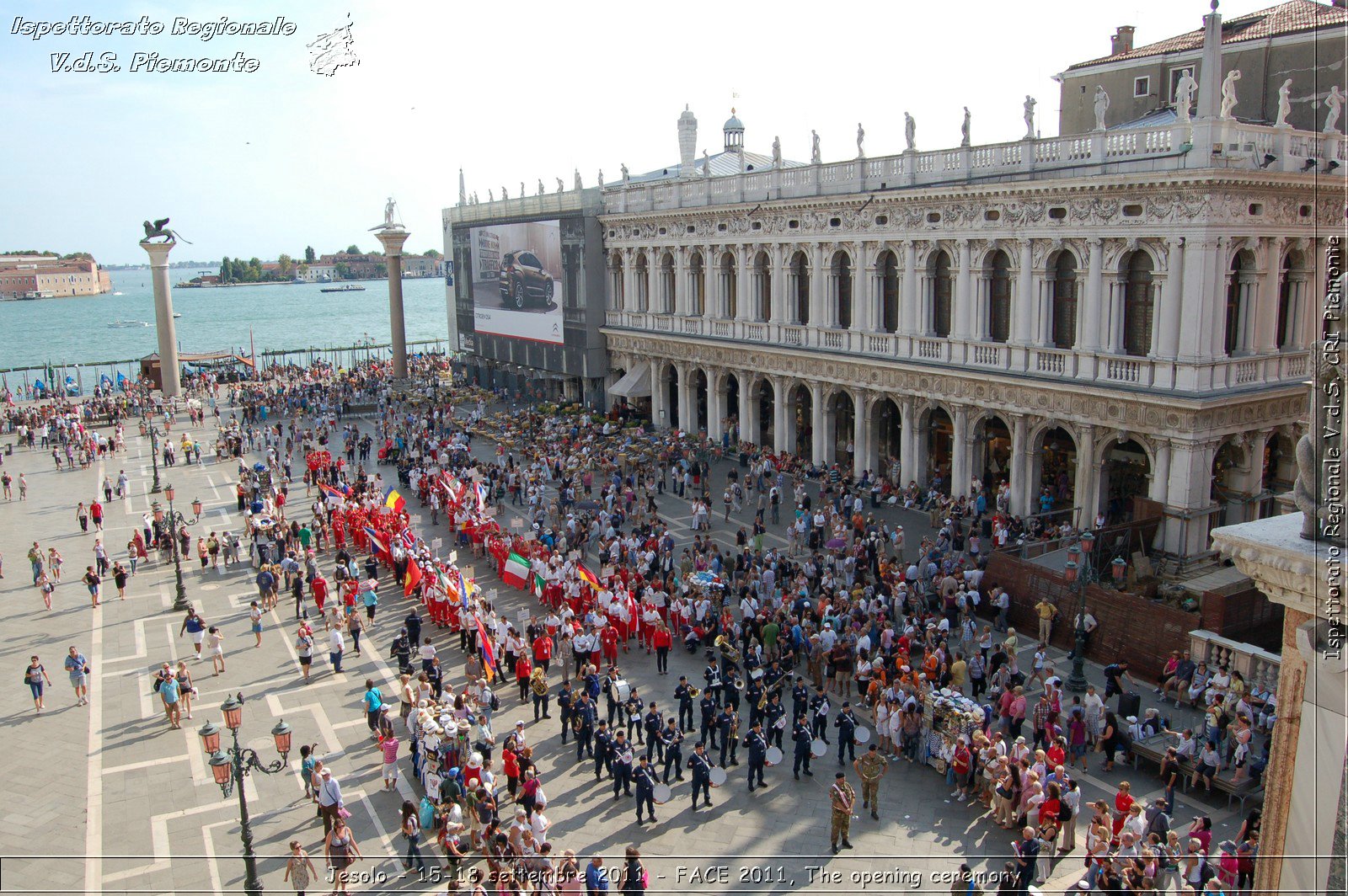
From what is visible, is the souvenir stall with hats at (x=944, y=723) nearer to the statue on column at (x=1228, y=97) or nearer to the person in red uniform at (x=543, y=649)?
the person in red uniform at (x=543, y=649)

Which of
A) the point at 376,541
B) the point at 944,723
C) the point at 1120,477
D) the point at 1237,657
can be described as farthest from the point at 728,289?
the point at 944,723

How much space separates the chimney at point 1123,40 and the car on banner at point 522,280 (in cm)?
2777

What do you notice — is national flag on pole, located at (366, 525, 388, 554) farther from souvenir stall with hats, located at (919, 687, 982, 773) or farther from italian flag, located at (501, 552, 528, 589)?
souvenir stall with hats, located at (919, 687, 982, 773)

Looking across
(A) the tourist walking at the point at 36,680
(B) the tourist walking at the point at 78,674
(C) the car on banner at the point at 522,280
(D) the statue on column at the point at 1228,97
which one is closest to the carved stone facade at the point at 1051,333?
(D) the statue on column at the point at 1228,97

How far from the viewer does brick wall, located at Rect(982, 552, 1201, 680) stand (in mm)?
19516

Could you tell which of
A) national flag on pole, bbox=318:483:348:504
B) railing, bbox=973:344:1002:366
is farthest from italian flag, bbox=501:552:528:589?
railing, bbox=973:344:1002:366

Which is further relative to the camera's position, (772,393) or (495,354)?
(495,354)

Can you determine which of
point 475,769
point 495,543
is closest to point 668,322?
point 495,543

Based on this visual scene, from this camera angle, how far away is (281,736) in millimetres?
14906

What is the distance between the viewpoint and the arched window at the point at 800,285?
37.5 m

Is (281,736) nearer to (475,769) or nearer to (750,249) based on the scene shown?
(475,769)

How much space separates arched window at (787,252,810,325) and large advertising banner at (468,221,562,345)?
16.1 metres

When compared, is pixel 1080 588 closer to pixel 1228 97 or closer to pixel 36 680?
pixel 1228 97

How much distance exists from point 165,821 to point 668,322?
32104 mm
